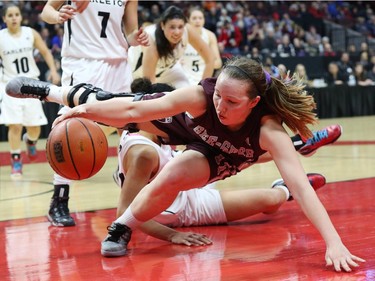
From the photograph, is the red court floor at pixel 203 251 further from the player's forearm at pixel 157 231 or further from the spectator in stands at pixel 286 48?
the spectator in stands at pixel 286 48

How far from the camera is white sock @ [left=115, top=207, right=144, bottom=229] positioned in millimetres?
4031

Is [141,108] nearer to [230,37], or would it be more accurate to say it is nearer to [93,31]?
[93,31]

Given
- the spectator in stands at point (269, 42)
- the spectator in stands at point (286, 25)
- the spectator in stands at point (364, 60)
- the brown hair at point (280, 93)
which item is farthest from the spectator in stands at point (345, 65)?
the brown hair at point (280, 93)

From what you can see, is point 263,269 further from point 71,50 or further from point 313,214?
point 71,50

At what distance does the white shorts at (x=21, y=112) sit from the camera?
8477 millimetres

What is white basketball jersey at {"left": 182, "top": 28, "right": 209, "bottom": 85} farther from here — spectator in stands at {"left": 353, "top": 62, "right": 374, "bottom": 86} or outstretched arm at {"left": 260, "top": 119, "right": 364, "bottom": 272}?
spectator in stands at {"left": 353, "top": 62, "right": 374, "bottom": 86}

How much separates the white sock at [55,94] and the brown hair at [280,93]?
119 centimetres

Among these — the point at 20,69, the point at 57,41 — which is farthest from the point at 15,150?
the point at 57,41

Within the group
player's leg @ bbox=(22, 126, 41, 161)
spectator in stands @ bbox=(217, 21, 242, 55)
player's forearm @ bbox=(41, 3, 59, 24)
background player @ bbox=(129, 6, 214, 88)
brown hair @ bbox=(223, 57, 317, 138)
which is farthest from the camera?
spectator in stands @ bbox=(217, 21, 242, 55)

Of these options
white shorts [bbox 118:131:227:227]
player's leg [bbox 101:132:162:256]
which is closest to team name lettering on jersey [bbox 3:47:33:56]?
white shorts [bbox 118:131:227:227]

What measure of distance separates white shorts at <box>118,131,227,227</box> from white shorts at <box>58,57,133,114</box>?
2.58 feet

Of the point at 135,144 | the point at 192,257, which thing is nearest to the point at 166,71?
the point at 135,144

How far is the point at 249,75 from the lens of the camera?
11.8ft

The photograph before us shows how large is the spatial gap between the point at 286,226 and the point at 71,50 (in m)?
1.98
